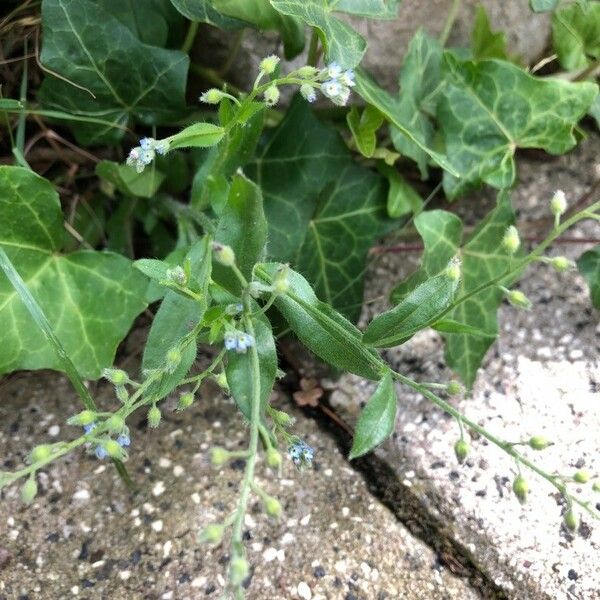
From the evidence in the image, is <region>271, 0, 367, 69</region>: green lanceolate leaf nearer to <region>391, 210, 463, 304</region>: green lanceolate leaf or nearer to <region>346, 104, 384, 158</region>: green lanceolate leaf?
<region>346, 104, 384, 158</region>: green lanceolate leaf

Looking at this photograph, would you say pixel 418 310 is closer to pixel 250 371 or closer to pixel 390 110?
pixel 250 371

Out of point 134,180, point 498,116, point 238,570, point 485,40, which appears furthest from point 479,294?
point 238,570

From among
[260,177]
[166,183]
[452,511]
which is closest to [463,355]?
[452,511]

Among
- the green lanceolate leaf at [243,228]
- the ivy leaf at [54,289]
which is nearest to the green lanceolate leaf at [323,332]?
the green lanceolate leaf at [243,228]

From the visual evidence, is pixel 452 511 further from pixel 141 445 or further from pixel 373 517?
pixel 141 445

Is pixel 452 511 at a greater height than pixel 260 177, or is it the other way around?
pixel 260 177

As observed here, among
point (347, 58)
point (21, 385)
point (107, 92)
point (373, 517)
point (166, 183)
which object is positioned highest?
point (347, 58)
